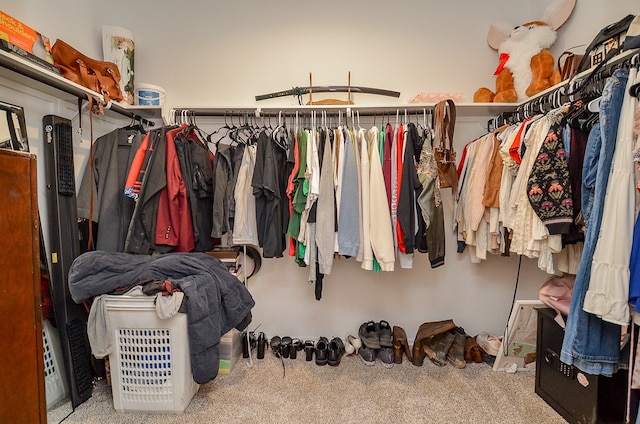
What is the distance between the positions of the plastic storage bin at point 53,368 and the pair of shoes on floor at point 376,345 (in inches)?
68.4

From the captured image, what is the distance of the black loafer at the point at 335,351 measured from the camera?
6.70ft

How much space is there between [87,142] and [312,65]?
1.60 m

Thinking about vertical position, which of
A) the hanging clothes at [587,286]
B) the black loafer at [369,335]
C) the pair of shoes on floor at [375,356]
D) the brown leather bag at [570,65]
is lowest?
the pair of shoes on floor at [375,356]

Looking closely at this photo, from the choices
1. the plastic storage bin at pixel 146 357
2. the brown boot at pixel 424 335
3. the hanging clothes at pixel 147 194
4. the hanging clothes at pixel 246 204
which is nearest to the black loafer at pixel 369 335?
the brown boot at pixel 424 335

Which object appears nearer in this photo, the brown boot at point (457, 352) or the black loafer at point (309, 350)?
the brown boot at point (457, 352)

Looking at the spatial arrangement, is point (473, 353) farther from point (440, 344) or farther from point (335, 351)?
point (335, 351)

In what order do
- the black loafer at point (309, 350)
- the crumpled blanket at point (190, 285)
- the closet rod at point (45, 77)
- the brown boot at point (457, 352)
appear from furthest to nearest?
the black loafer at point (309, 350)
the brown boot at point (457, 352)
the crumpled blanket at point (190, 285)
the closet rod at point (45, 77)

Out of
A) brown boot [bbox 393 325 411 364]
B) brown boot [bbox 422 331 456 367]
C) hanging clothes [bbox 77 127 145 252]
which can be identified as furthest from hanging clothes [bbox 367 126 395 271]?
hanging clothes [bbox 77 127 145 252]

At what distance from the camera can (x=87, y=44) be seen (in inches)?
82.2

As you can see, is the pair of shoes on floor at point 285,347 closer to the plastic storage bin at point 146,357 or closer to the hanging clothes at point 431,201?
the plastic storage bin at point 146,357

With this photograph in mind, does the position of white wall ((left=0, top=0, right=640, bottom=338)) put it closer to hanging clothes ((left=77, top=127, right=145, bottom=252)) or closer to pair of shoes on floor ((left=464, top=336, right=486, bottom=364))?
pair of shoes on floor ((left=464, top=336, right=486, bottom=364))

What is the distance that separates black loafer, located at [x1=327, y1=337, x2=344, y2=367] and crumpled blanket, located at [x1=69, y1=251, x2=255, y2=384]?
74 centimetres

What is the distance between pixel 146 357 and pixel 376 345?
139cm

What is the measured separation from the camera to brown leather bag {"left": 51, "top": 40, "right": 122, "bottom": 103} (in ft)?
5.47
